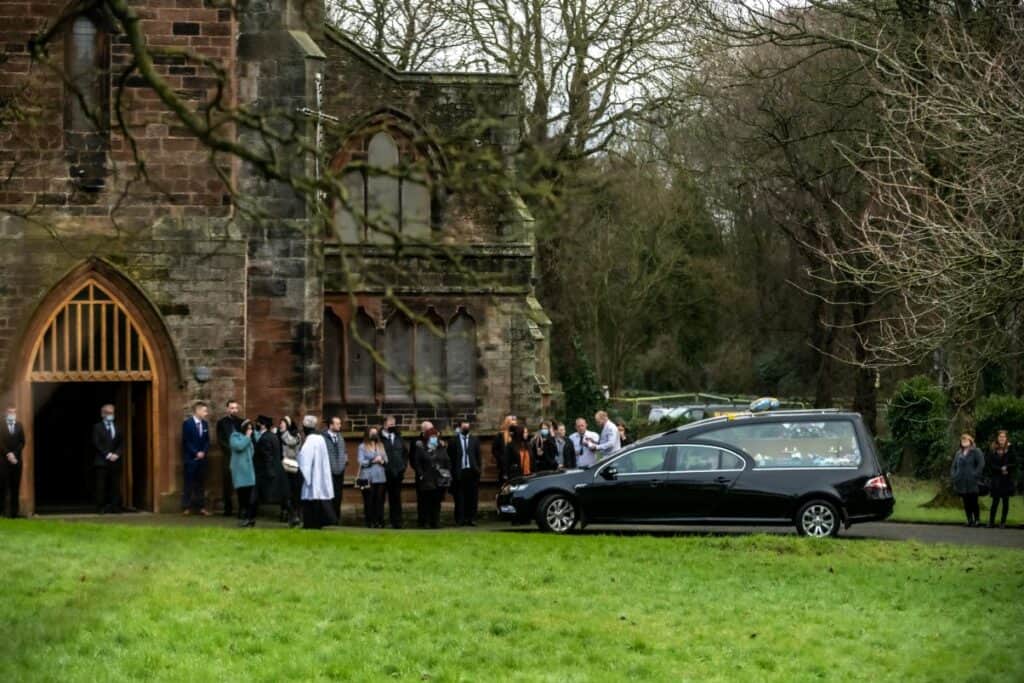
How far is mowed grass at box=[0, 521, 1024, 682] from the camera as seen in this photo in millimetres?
14039

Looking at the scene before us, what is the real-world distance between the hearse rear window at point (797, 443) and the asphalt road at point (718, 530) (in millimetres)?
1061

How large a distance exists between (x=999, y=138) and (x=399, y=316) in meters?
15.1

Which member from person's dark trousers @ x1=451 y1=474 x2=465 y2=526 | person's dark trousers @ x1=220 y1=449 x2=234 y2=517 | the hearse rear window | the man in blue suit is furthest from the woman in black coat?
the man in blue suit

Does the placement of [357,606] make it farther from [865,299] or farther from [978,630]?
[865,299]

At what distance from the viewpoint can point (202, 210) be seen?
90.7ft

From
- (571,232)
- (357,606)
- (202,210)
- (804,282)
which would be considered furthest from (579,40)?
(357,606)

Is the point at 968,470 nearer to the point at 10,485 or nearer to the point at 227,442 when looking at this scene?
A: the point at 227,442

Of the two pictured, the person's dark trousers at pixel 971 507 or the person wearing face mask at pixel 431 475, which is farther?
the person's dark trousers at pixel 971 507

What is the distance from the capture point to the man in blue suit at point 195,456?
87.8 ft

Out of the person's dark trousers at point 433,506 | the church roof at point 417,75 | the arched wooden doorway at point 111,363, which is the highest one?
the church roof at point 417,75

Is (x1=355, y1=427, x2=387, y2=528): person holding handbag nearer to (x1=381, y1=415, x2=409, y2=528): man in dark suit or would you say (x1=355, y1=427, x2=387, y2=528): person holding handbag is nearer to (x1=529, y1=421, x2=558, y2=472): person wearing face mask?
(x1=381, y1=415, x2=409, y2=528): man in dark suit

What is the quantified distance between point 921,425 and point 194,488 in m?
20.2

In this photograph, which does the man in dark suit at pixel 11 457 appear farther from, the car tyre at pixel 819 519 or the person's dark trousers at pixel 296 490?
the car tyre at pixel 819 519

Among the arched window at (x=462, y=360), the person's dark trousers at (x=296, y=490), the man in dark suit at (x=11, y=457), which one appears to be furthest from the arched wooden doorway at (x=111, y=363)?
the arched window at (x=462, y=360)
